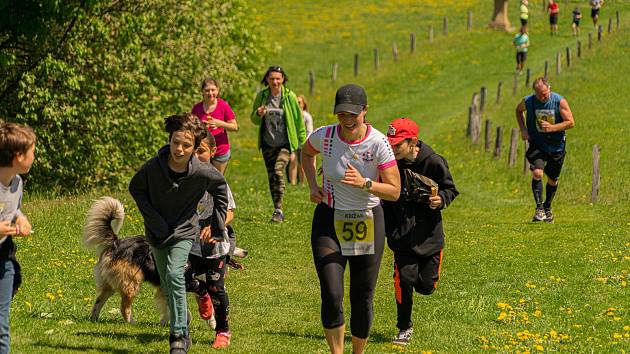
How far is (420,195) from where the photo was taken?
920cm

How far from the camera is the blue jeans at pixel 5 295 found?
6.89 m

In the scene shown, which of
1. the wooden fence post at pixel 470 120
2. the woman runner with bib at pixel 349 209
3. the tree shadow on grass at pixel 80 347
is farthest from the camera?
the wooden fence post at pixel 470 120

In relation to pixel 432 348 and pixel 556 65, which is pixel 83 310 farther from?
pixel 556 65

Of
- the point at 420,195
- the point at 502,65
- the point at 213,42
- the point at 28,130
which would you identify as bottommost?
the point at 502,65

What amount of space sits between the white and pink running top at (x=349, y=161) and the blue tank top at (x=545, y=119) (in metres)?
9.16

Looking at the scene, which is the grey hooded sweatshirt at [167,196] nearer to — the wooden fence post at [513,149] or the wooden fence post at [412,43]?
the wooden fence post at [513,149]

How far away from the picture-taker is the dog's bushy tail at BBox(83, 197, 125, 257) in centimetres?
933

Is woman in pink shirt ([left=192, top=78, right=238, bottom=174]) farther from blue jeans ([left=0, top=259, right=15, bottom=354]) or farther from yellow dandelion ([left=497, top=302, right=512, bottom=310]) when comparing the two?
blue jeans ([left=0, top=259, right=15, bottom=354])

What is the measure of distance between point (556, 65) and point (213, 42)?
21.6 metres

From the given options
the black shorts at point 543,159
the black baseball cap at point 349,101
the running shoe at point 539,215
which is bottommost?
the running shoe at point 539,215

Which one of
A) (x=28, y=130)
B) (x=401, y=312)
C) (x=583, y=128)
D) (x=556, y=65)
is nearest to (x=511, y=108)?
(x=583, y=128)

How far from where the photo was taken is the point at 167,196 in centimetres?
819

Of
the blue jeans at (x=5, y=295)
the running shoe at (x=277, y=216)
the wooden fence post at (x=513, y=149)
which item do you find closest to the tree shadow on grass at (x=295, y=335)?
the blue jeans at (x=5, y=295)

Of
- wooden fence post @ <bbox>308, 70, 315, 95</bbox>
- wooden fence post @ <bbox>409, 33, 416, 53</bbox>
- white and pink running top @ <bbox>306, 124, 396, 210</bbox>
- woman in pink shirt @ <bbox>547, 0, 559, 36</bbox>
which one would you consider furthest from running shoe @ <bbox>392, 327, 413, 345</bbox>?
woman in pink shirt @ <bbox>547, 0, 559, 36</bbox>
